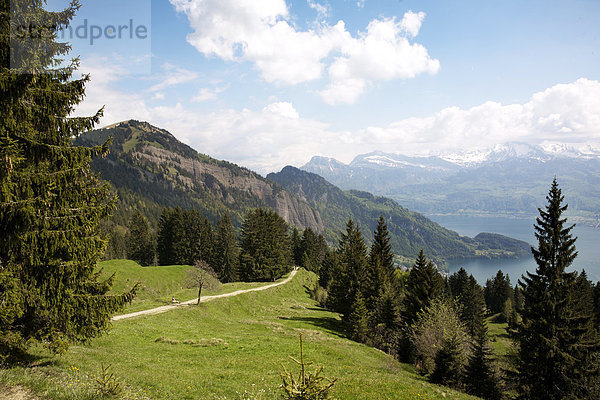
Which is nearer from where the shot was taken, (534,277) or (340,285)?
(534,277)

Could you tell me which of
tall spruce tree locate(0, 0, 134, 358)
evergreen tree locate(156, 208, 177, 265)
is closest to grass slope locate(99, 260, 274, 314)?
evergreen tree locate(156, 208, 177, 265)

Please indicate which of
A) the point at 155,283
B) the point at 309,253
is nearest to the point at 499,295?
the point at 309,253

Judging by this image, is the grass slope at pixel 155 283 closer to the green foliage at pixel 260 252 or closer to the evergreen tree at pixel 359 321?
the green foliage at pixel 260 252

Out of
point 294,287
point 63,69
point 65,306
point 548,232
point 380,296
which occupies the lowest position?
point 294,287

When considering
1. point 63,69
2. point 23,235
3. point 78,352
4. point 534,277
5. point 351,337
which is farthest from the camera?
point 351,337

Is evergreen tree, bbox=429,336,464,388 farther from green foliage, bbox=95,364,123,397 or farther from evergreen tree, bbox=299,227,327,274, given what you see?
evergreen tree, bbox=299,227,327,274

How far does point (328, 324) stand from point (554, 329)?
28.1m

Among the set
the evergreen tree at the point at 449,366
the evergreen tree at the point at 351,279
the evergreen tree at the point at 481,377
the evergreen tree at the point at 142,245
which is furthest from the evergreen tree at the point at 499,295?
the evergreen tree at the point at 142,245

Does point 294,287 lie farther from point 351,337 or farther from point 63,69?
point 63,69

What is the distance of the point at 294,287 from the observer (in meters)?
73.9

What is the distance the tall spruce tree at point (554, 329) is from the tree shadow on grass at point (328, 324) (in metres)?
20.8

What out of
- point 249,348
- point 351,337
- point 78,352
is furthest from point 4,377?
point 351,337

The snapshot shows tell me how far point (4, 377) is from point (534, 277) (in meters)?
38.7

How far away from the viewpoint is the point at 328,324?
46.6 m
